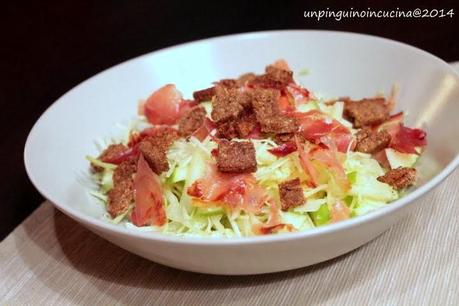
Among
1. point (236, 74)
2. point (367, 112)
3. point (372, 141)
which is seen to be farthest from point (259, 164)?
point (236, 74)

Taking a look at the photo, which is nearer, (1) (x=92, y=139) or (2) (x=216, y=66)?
(1) (x=92, y=139)

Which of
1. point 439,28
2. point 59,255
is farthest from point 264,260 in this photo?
point 439,28

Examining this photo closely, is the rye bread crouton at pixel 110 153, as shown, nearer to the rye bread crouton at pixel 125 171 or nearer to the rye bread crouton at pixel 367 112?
the rye bread crouton at pixel 125 171

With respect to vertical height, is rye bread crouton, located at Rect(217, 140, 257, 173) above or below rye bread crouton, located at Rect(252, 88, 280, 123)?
below

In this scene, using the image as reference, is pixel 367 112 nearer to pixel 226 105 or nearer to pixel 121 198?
pixel 226 105

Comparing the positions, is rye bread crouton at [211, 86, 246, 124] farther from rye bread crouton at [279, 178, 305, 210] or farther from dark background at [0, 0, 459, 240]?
dark background at [0, 0, 459, 240]

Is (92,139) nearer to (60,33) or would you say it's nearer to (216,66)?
(216,66)

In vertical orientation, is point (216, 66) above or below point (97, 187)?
above

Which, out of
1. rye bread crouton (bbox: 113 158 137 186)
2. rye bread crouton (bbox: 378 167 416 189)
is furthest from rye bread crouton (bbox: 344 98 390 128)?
rye bread crouton (bbox: 113 158 137 186)
